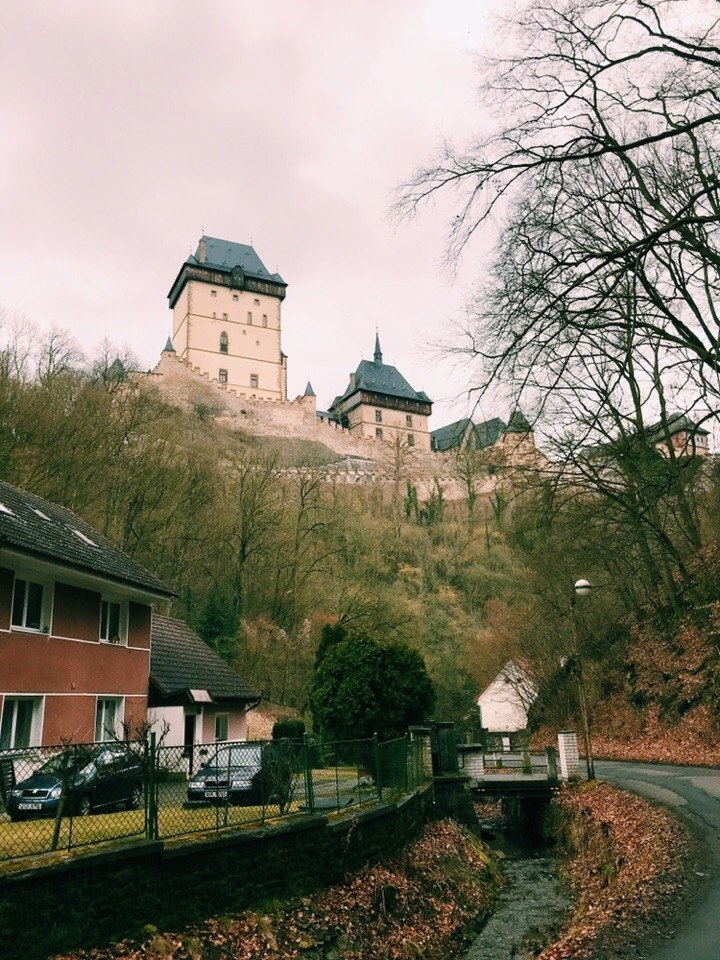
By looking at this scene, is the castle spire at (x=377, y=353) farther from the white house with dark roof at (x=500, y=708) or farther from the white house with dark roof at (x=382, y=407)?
the white house with dark roof at (x=500, y=708)

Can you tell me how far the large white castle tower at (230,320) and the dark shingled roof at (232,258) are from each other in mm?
132

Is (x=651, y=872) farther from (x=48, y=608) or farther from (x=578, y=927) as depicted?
(x=48, y=608)

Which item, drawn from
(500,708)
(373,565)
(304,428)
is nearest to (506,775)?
(500,708)

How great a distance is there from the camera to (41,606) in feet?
57.4

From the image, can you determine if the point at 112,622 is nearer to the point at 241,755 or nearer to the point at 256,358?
the point at 241,755

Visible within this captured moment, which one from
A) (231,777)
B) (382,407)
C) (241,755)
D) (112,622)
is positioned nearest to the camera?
(231,777)

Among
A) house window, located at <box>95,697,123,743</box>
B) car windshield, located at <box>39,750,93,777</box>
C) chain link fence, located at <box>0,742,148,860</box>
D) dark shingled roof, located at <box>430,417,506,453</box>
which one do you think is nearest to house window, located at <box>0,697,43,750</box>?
house window, located at <box>95,697,123,743</box>

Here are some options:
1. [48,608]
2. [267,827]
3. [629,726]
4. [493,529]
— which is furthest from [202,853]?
[493,529]

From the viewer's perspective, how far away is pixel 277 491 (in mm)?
46656

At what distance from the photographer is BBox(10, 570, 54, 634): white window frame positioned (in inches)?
648

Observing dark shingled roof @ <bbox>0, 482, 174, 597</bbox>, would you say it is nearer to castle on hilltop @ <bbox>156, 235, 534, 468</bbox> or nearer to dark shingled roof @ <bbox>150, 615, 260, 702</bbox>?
dark shingled roof @ <bbox>150, 615, 260, 702</bbox>

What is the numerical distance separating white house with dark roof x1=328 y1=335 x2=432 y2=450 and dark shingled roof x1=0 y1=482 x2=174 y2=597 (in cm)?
7666

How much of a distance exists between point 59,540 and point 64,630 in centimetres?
226

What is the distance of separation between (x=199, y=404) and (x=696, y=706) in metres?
67.4
